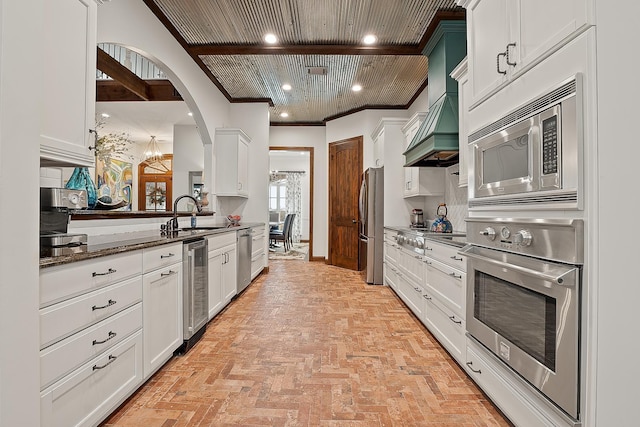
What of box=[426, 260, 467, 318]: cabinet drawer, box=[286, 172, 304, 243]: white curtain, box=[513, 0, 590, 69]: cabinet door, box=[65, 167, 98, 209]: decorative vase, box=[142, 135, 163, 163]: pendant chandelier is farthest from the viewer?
box=[286, 172, 304, 243]: white curtain

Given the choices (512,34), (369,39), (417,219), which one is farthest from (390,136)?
(512,34)

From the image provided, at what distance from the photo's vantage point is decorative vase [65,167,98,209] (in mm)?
2428

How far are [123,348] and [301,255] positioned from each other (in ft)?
21.9

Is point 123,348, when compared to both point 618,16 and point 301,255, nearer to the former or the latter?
point 618,16

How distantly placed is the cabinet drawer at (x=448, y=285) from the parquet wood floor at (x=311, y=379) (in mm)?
423

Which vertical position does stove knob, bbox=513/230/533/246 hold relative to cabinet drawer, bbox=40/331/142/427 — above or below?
above

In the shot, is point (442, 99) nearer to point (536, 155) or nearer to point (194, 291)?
point (536, 155)

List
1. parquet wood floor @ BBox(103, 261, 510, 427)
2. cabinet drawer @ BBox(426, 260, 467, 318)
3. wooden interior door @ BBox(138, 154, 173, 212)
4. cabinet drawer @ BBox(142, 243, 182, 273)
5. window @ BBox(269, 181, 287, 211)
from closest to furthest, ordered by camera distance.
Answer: parquet wood floor @ BBox(103, 261, 510, 427)
cabinet drawer @ BBox(142, 243, 182, 273)
cabinet drawer @ BBox(426, 260, 467, 318)
wooden interior door @ BBox(138, 154, 173, 212)
window @ BBox(269, 181, 287, 211)

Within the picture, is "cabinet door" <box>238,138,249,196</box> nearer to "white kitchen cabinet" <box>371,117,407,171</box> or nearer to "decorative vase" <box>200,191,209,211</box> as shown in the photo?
"decorative vase" <box>200,191,209,211</box>

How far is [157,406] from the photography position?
6.19 feet

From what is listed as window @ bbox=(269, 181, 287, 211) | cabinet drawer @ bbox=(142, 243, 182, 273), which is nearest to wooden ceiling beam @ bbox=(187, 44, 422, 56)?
cabinet drawer @ bbox=(142, 243, 182, 273)

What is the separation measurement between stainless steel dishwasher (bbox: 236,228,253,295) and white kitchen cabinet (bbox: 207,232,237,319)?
19 cm

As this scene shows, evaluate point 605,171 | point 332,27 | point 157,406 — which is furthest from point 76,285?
point 332,27

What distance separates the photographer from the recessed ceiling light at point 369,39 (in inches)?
150
